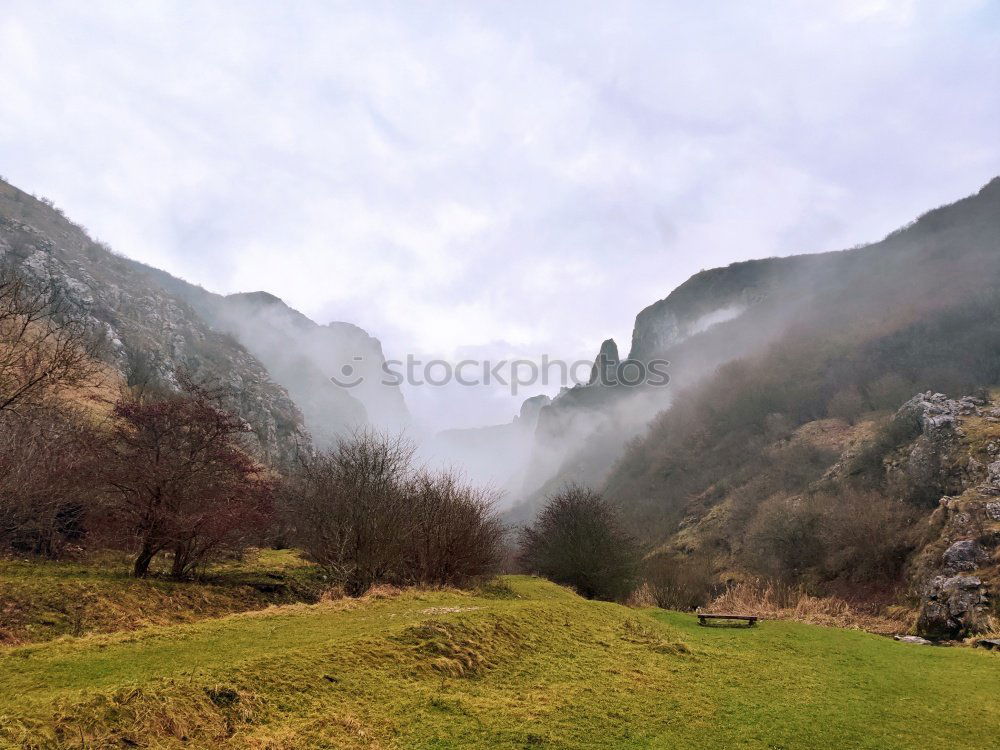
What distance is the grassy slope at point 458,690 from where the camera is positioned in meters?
5.58

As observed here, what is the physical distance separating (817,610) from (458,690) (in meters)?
27.6

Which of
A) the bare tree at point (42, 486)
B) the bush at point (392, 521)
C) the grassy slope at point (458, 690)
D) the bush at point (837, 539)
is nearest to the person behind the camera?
the grassy slope at point (458, 690)

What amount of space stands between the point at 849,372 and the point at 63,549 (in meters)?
83.0

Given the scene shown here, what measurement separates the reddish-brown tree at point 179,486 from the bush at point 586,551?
17.1 meters

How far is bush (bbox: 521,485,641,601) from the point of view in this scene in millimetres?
29969

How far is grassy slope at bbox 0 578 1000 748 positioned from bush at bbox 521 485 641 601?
60.1ft

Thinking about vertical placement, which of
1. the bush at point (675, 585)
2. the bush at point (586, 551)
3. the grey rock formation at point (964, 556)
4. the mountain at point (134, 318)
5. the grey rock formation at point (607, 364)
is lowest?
the bush at point (675, 585)

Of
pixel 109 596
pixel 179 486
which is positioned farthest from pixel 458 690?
pixel 179 486

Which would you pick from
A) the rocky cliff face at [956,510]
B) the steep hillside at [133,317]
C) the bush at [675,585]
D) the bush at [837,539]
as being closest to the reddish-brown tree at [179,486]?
the bush at [675,585]

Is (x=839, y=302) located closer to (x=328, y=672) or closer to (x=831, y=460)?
(x=831, y=460)

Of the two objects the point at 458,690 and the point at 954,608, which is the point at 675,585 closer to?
the point at 954,608

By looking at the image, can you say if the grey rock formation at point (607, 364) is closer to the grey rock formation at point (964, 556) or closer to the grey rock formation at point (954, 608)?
the grey rock formation at point (964, 556)

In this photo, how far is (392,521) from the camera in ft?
63.7

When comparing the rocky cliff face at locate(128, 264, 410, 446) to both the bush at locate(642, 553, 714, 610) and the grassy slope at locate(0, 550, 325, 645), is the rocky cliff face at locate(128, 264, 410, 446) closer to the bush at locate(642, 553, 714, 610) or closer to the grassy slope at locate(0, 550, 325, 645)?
the bush at locate(642, 553, 714, 610)
